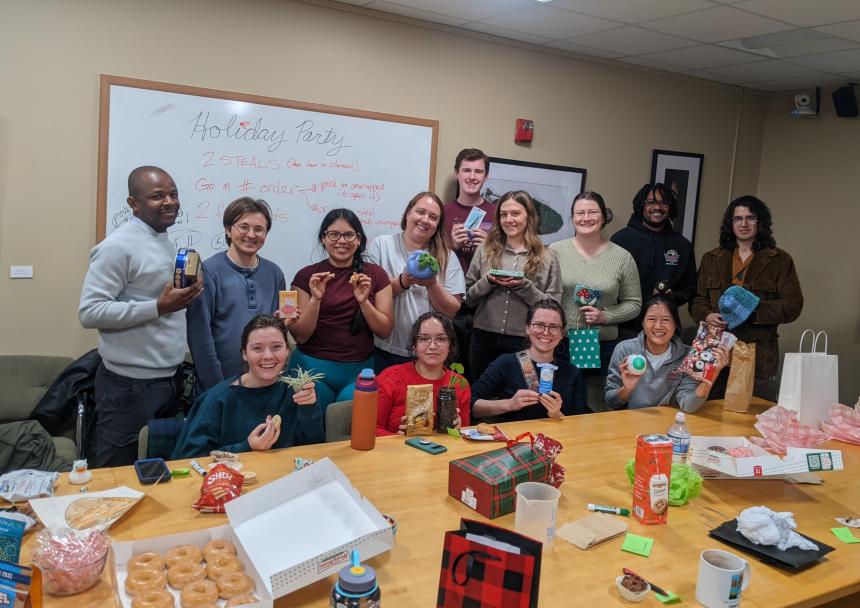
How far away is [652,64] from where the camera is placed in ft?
16.1

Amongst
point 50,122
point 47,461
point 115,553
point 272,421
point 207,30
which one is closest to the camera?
point 115,553

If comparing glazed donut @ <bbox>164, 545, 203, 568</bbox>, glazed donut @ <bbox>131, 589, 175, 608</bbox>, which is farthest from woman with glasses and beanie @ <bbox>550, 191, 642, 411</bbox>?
glazed donut @ <bbox>131, 589, 175, 608</bbox>

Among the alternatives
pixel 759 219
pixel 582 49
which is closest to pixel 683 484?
pixel 759 219

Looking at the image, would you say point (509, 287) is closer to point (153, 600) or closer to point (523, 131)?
point (523, 131)

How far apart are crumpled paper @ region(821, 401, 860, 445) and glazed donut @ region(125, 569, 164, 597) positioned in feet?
8.41

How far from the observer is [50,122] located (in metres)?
3.31

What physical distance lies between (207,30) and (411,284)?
176 centimetres

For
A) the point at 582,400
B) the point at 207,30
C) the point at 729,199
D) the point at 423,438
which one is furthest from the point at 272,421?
the point at 729,199

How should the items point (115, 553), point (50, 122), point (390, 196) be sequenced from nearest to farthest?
point (115, 553), point (50, 122), point (390, 196)

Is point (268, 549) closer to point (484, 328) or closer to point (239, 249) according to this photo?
point (239, 249)

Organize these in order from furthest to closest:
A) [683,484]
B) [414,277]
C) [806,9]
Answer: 1. [806,9]
2. [414,277]
3. [683,484]

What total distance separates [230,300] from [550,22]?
8.13 feet

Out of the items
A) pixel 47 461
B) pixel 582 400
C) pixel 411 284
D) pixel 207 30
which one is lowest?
pixel 47 461

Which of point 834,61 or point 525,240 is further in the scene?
point 834,61
